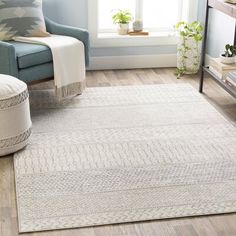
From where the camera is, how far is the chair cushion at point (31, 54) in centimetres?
353

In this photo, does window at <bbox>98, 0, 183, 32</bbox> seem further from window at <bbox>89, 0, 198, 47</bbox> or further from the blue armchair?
the blue armchair

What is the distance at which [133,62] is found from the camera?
4.82m

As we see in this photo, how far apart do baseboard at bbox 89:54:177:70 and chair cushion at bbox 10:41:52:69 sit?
3.55 ft

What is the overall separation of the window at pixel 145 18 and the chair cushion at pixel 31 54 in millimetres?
1027

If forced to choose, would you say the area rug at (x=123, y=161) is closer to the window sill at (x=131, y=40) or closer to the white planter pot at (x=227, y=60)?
the white planter pot at (x=227, y=60)

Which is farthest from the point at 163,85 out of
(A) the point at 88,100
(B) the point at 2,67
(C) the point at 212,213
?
(C) the point at 212,213

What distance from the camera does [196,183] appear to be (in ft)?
8.94

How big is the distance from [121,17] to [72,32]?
33.9 inches

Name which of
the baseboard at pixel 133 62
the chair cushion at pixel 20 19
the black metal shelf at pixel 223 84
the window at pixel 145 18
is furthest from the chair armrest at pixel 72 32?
the black metal shelf at pixel 223 84

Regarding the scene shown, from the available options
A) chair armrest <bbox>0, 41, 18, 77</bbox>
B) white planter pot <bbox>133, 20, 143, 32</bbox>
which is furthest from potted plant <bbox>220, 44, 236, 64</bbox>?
chair armrest <bbox>0, 41, 18, 77</bbox>

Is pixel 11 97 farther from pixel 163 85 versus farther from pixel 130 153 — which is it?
pixel 163 85

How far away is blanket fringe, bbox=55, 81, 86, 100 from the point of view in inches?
149

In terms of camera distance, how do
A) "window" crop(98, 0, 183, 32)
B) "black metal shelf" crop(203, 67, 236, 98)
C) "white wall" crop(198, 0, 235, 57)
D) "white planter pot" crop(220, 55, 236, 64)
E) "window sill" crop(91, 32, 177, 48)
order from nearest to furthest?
"black metal shelf" crop(203, 67, 236, 98)
"white planter pot" crop(220, 55, 236, 64)
"white wall" crop(198, 0, 235, 57)
"window sill" crop(91, 32, 177, 48)
"window" crop(98, 0, 183, 32)

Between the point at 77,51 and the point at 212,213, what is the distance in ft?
6.05
